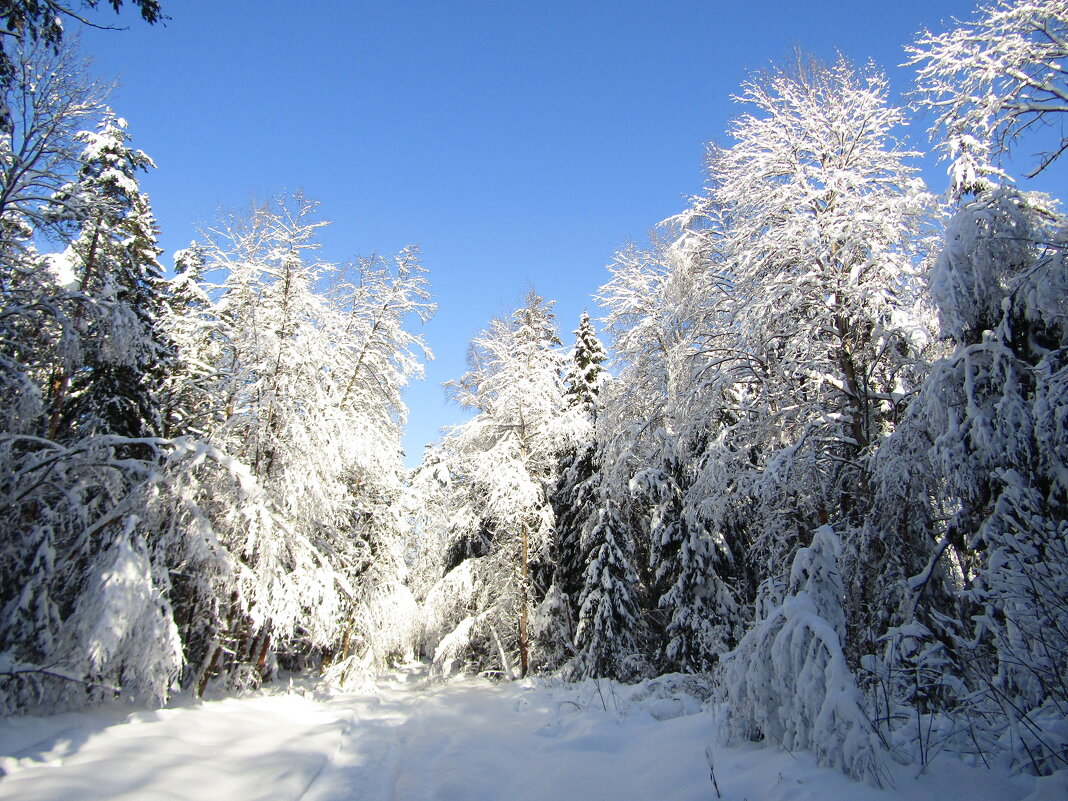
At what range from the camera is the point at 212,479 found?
357 inches

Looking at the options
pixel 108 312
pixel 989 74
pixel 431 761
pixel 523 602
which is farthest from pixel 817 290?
pixel 108 312

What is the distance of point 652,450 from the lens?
1171 cm

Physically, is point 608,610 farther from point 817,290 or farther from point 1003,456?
point 1003,456

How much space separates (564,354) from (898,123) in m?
9.11

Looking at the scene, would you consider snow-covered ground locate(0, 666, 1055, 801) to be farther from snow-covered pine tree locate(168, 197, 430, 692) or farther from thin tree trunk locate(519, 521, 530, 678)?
thin tree trunk locate(519, 521, 530, 678)

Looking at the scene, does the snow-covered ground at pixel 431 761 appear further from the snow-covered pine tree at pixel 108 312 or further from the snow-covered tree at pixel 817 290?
the snow-covered pine tree at pixel 108 312

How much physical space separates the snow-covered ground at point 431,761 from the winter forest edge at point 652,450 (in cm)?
33

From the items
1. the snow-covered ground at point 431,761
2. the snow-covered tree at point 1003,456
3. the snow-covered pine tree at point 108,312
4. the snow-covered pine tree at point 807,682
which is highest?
the snow-covered pine tree at point 108,312

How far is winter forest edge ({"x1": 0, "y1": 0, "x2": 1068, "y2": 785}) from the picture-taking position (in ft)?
15.1

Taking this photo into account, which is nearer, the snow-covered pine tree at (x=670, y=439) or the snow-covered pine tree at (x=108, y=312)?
the snow-covered pine tree at (x=108, y=312)

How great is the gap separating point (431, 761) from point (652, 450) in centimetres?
712

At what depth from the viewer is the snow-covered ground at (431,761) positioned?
12.5ft

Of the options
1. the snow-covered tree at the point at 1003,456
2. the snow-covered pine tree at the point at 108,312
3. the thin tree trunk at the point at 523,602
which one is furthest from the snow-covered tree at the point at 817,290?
the snow-covered pine tree at the point at 108,312

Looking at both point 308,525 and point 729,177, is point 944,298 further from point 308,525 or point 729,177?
point 308,525
